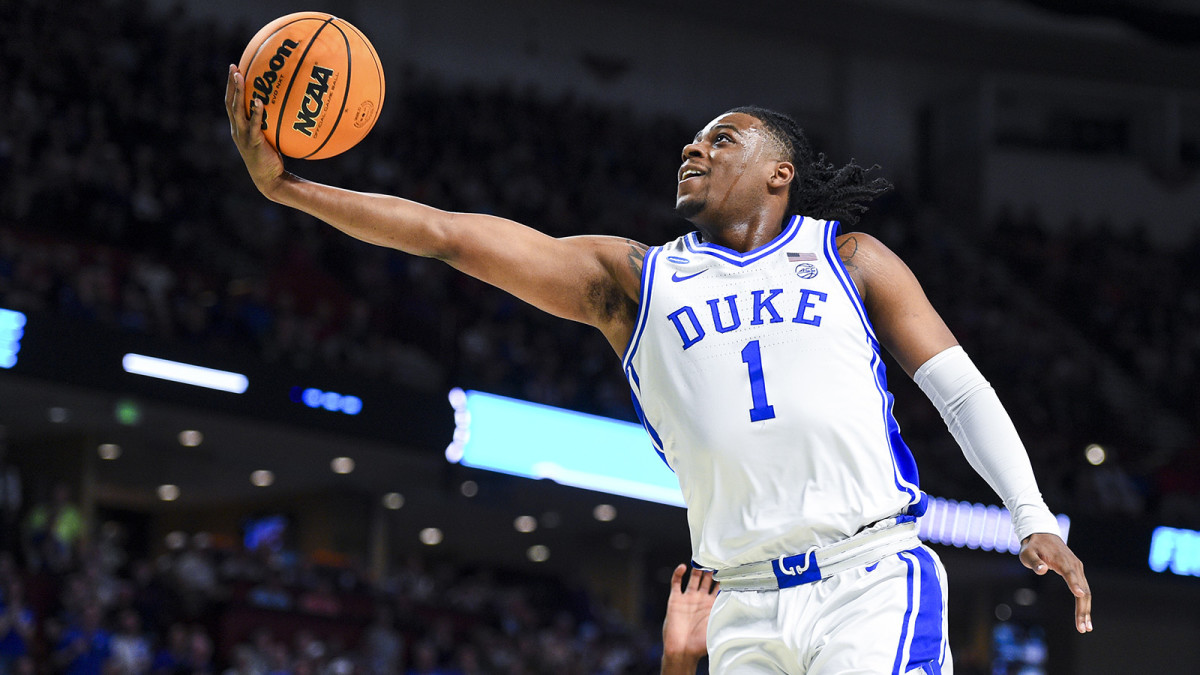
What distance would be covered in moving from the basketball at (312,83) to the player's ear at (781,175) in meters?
1.24

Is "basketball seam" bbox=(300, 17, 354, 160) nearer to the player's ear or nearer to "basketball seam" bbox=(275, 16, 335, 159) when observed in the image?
"basketball seam" bbox=(275, 16, 335, 159)

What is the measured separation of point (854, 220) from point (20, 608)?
32.9 ft

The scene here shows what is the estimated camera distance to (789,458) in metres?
3.23

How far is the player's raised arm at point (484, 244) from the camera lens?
347 centimetres

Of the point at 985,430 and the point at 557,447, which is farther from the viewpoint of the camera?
the point at 557,447

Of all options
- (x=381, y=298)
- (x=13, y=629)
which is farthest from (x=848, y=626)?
(x=381, y=298)

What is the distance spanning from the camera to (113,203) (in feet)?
49.7

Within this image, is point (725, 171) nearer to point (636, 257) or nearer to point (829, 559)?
point (636, 257)

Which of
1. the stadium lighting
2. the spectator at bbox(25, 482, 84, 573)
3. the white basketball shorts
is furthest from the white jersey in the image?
the stadium lighting

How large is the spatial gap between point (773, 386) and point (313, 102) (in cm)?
156

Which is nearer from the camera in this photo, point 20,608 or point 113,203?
point 20,608

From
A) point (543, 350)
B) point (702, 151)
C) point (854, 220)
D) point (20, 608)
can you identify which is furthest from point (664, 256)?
point (543, 350)

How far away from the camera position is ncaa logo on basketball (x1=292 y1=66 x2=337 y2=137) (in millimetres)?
3832

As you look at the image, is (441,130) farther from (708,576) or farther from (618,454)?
(708,576)
